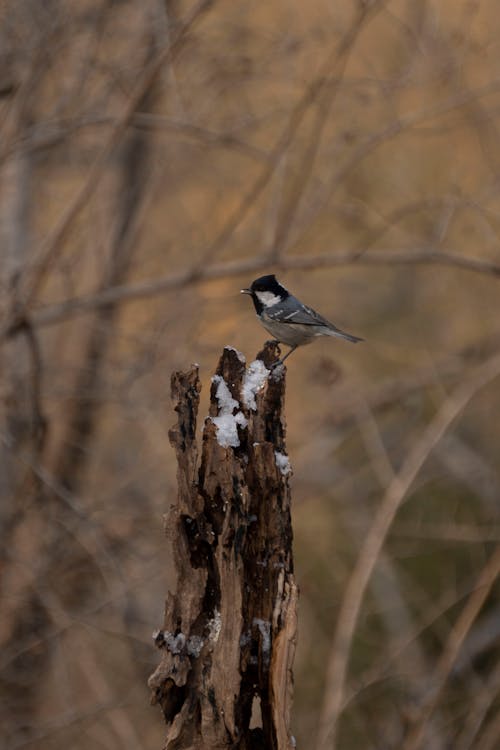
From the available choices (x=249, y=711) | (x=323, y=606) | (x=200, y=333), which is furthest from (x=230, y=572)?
(x=323, y=606)

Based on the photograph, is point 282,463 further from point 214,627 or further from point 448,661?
point 448,661

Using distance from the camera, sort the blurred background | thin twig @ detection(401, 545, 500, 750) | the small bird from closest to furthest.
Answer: the small bird
thin twig @ detection(401, 545, 500, 750)
the blurred background

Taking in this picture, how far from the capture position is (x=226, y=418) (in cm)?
245

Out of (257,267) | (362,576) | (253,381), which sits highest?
(257,267)

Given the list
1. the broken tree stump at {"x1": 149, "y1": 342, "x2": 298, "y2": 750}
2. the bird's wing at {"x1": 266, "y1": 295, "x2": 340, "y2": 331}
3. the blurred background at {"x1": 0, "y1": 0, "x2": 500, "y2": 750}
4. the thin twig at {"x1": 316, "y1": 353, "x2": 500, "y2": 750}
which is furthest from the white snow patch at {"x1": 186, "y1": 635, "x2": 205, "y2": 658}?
the blurred background at {"x1": 0, "y1": 0, "x2": 500, "y2": 750}

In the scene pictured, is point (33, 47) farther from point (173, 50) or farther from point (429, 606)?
point (429, 606)

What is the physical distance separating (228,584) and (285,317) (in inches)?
45.9

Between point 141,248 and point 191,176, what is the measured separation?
669 millimetres

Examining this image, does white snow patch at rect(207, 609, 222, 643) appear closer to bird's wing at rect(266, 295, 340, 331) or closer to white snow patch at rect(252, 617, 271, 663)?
white snow patch at rect(252, 617, 271, 663)

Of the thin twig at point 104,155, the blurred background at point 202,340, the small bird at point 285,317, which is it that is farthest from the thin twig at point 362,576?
the thin twig at point 104,155

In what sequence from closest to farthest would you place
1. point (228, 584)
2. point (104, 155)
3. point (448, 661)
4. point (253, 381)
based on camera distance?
point (228, 584)
point (253, 381)
point (448, 661)
point (104, 155)

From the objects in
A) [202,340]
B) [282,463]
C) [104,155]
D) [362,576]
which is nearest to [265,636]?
[282,463]

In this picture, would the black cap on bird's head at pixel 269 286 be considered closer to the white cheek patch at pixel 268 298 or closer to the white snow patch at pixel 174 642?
the white cheek patch at pixel 268 298

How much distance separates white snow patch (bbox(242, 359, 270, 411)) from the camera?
2.47 m
